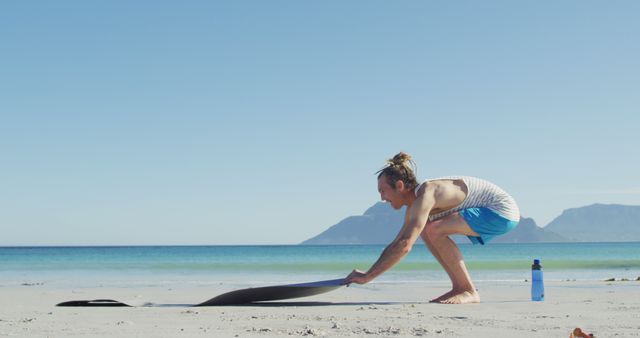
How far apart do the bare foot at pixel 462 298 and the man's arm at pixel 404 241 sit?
632mm

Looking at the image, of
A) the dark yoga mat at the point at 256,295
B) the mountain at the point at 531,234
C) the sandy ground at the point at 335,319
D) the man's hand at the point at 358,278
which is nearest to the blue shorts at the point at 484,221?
the sandy ground at the point at 335,319

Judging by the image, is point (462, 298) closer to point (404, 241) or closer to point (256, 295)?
point (404, 241)

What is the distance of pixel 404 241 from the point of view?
15.5ft

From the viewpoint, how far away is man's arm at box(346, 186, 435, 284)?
467cm

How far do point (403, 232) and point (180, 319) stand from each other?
154cm

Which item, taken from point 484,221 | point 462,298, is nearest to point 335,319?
point 462,298

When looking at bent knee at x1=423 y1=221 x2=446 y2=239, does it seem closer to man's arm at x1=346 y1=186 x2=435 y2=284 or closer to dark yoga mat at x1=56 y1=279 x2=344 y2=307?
man's arm at x1=346 y1=186 x2=435 y2=284

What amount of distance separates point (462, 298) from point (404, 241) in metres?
0.78

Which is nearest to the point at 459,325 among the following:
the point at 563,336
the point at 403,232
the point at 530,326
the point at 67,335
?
the point at 530,326

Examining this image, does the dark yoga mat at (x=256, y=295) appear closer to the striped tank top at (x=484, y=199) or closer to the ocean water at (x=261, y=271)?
the striped tank top at (x=484, y=199)

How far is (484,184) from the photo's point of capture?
17.1 feet

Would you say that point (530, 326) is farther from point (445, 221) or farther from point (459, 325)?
point (445, 221)

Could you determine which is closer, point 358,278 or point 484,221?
point 358,278

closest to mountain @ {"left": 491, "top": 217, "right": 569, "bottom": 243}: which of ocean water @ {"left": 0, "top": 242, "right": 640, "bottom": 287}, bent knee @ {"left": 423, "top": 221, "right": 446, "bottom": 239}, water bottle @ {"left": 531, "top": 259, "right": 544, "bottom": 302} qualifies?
ocean water @ {"left": 0, "top": 242, "right": 640, "bottom": 287}
